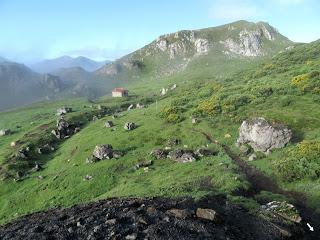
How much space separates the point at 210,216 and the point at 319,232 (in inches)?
423

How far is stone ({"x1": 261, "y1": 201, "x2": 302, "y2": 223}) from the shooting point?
4419 cm

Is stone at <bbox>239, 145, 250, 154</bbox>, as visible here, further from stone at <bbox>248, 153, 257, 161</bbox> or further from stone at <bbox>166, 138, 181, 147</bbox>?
stone at <bbox>166, 138, 181, 147</bbox>

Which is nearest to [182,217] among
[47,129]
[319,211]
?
[319,211]

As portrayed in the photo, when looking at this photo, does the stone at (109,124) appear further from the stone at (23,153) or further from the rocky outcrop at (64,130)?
the stone at (23,153)

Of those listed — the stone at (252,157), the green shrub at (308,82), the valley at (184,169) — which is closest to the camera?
the valley at (184,169)

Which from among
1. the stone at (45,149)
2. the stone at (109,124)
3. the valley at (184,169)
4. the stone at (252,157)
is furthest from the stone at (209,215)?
the stone at (109,124)

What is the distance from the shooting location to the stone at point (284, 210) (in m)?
44.2

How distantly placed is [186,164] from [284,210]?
22760 millimetres

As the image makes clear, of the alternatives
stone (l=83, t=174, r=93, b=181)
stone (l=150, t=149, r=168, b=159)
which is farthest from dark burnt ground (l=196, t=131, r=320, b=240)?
stone (l=83, t=174, r=93, b=181)

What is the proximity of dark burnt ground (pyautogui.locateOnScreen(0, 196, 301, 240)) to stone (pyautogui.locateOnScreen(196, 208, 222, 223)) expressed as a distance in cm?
43

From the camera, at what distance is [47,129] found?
362ft

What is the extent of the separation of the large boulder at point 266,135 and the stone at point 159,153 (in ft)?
42.2

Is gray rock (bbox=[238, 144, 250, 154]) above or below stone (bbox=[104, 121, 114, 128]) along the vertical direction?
below

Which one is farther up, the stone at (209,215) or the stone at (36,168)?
the stone at (209,215)
